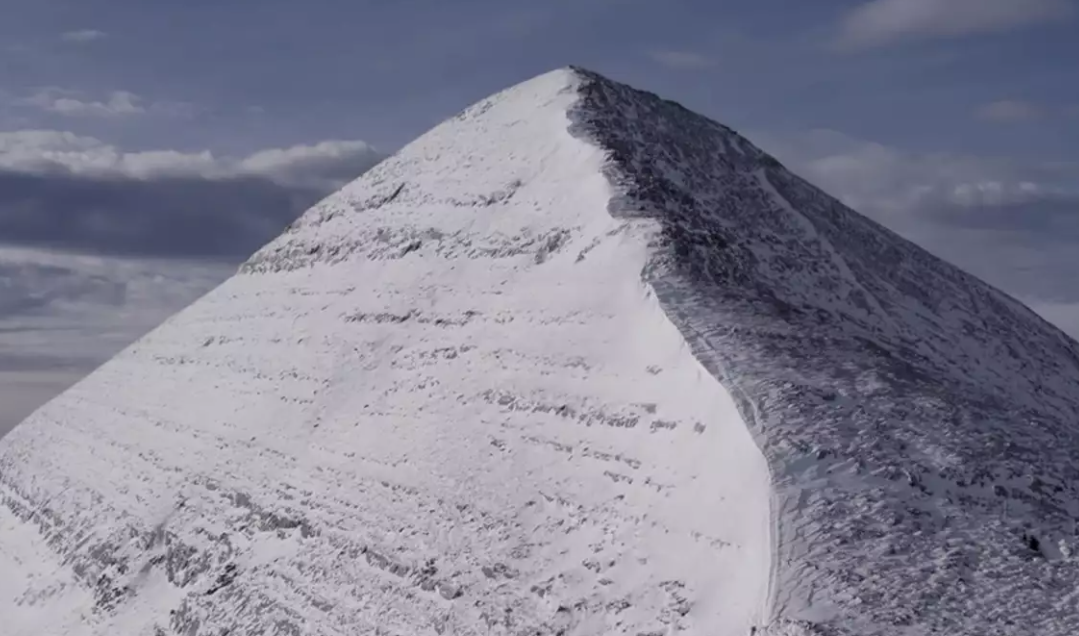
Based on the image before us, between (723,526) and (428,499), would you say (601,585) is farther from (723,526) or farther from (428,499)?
(428,499)

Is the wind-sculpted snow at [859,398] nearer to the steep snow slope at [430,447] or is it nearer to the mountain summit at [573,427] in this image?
the mountain summit at [573,427]

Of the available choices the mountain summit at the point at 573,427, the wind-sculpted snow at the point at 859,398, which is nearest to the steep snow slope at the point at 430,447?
the mountain summit at the point at 573,427

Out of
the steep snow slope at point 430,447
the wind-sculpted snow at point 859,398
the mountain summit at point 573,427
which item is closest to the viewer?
the wind-sculpted snow at point 859,398

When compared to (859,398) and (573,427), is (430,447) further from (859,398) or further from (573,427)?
(859,398)

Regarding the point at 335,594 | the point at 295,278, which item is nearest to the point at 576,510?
the point at 335,594

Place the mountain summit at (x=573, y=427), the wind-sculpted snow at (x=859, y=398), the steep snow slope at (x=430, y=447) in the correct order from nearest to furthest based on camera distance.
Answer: the wind-sculpted snow at (x=859, y=398)
the mountain summit at (x=573, y=427)
the steep snow slope at (x=430, y=447)

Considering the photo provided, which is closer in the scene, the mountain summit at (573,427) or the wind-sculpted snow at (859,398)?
the wind-sculpted snow at (859,398)

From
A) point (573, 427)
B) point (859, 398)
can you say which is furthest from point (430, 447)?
point (859, 398)
